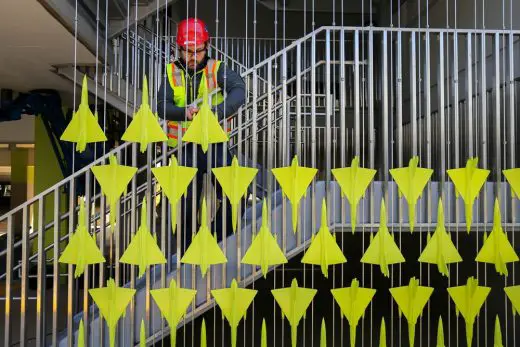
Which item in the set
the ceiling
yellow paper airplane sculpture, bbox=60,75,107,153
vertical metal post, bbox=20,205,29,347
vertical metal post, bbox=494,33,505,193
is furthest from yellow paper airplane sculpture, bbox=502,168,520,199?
the ceiling

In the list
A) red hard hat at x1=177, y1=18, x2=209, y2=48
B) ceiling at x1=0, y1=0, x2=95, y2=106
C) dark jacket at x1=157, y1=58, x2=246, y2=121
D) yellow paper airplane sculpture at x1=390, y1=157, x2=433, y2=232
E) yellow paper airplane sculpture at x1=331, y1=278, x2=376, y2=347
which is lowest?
yellow paper airplane sculpture at x1=331, y1=278, x2=376, y2=347

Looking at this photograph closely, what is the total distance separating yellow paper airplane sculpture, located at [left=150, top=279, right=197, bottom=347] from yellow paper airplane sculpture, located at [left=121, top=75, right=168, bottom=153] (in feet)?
2.25

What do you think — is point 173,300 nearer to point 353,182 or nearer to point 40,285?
point 40,285

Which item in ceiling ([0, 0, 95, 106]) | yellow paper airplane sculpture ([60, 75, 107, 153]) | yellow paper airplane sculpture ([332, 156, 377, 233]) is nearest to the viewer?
yellow paper airplane sculpture ([60, 75, 107, 153])

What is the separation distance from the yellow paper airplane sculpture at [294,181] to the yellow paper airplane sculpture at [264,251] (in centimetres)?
14

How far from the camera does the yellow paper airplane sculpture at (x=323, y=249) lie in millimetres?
2645

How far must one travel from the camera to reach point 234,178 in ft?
8.55

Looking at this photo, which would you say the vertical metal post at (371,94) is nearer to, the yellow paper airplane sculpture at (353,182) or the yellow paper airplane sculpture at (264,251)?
the yellow paper airplane sculpture at (353,182)

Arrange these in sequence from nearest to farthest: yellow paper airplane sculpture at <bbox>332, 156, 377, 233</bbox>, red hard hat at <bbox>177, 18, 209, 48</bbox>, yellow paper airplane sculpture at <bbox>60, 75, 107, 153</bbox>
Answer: yellow paper airplane sculpture at <bbox>60, 75, 107, 153</bbox>, yellow paper airplane sculpture at <bbox>332, 156, 377, 233</bbox>, red hard hat at <bbox>177, 18, 209, 48</bbox>

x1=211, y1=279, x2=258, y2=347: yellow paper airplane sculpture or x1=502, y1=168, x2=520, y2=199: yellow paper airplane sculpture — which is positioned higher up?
x1=502, y1=168, x2=520, y2=199: yellow paper airplane sculpture

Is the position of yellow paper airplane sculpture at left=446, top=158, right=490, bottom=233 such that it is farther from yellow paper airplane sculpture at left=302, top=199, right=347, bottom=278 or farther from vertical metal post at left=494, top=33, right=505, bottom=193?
yellow paper airplane sculpture at left=302, top=199, right=347, bottom=278

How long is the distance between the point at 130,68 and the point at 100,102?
0.60 meters

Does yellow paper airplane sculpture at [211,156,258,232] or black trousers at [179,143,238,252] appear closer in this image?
yellow paper airplane sculpture at [211,156,258,232]

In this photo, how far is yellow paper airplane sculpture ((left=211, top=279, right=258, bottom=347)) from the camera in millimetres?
2645
